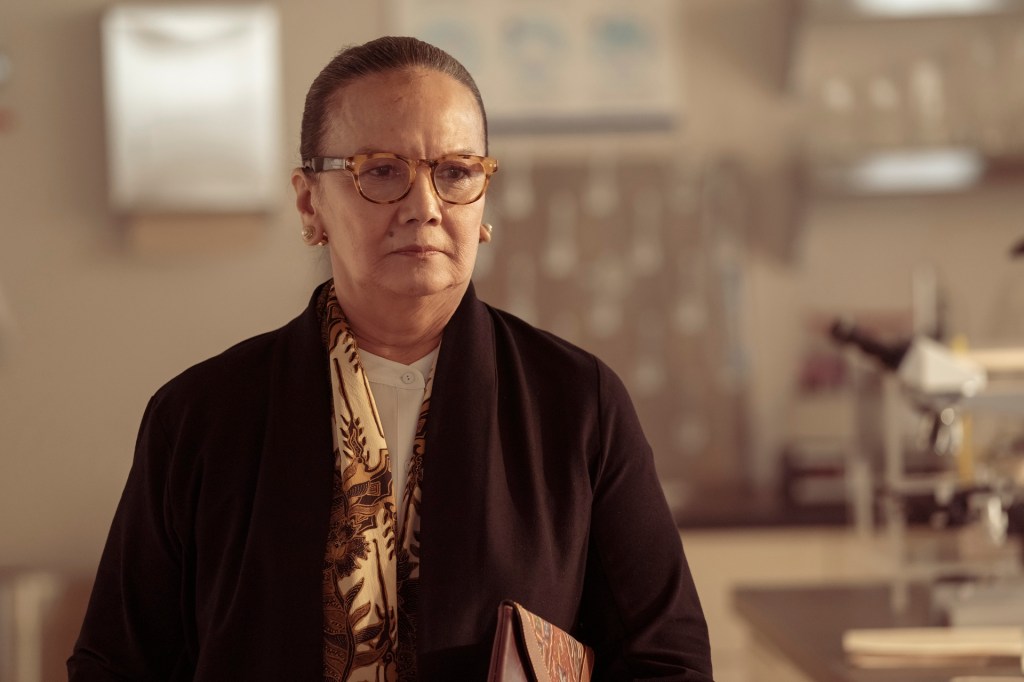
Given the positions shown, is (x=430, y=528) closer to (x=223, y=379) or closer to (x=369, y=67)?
(x=223, y=379)

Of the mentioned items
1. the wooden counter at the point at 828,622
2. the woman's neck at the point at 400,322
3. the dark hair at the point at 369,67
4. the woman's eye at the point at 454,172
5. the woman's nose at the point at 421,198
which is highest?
the dark hair at the point at 369,67

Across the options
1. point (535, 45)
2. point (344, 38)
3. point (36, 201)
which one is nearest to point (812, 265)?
point (535, 45)

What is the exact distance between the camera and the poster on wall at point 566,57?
12.3 feet

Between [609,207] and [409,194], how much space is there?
107 inches

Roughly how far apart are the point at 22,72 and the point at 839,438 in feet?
8.87

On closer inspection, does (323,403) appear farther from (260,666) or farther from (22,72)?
(22,72)

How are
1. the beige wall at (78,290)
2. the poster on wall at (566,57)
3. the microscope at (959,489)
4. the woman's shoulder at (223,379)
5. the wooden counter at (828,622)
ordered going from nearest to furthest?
the woman's shoulder at (223,379) → the wooden counter at (828,622) → the microscope at (959,489) → the beige wall at (78,290) → the poster on wall at (566,57)

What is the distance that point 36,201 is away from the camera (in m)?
3.64

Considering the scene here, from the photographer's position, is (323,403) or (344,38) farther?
(344,38)

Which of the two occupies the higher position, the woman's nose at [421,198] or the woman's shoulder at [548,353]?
the woman's nose at [421,198]

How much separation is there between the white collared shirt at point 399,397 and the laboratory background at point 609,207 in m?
2.42

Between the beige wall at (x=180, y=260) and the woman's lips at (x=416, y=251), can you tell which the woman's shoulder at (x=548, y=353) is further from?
the beige wall at (x=180, y=260)

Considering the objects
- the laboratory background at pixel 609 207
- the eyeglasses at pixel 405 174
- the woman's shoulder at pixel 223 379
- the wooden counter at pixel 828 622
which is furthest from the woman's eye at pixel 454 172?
the laboratory background at pixel 609 207

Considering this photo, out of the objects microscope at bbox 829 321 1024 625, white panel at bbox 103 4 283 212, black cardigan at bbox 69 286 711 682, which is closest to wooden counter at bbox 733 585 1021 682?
microscope at bbox 829 321 1024 625
